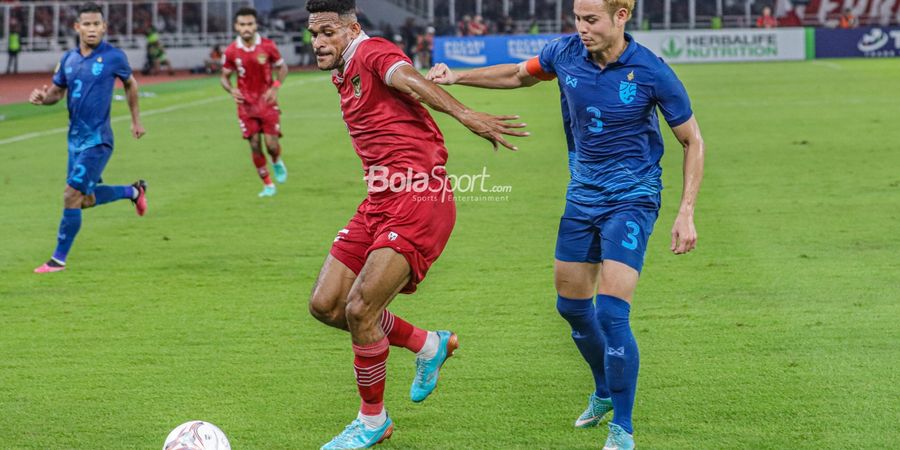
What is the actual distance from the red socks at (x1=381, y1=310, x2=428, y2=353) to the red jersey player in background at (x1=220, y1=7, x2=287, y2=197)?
30.2 feet

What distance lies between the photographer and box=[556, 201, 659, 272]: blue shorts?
19.6ft

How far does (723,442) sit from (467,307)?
135 inches

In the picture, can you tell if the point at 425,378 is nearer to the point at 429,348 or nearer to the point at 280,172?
the point at 429,348

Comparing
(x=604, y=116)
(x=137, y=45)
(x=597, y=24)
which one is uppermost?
(x=597, y=24)

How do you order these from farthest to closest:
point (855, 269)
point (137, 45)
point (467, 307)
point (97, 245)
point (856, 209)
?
1. point (137, 45)
2. point (856, 209)
3. point (97, 245)
4. point (855, 269)
5. point (467, 307)

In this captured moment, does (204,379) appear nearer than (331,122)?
Yes

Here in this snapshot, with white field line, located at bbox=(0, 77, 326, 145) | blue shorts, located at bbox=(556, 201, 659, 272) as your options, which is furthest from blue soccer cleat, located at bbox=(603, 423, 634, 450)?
white field line, located at bbox=(0, 77, 326, 145)

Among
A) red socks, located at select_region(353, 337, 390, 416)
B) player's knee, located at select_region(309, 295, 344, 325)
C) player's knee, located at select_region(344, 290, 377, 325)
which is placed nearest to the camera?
player's knee, located at select_region(344, 290, 377, 325)

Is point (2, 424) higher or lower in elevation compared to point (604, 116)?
lower

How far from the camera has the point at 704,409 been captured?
6.57 meters

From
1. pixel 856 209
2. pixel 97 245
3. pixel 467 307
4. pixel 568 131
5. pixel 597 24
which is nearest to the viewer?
pixel 597 24

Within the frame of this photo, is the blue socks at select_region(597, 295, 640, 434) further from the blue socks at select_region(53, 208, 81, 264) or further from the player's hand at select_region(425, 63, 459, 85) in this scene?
the blue socks at select_region(53, 208, 81, 264)

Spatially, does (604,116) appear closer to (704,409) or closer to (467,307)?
(704,409)

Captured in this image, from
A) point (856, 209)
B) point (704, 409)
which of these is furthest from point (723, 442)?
point (856, 209)
